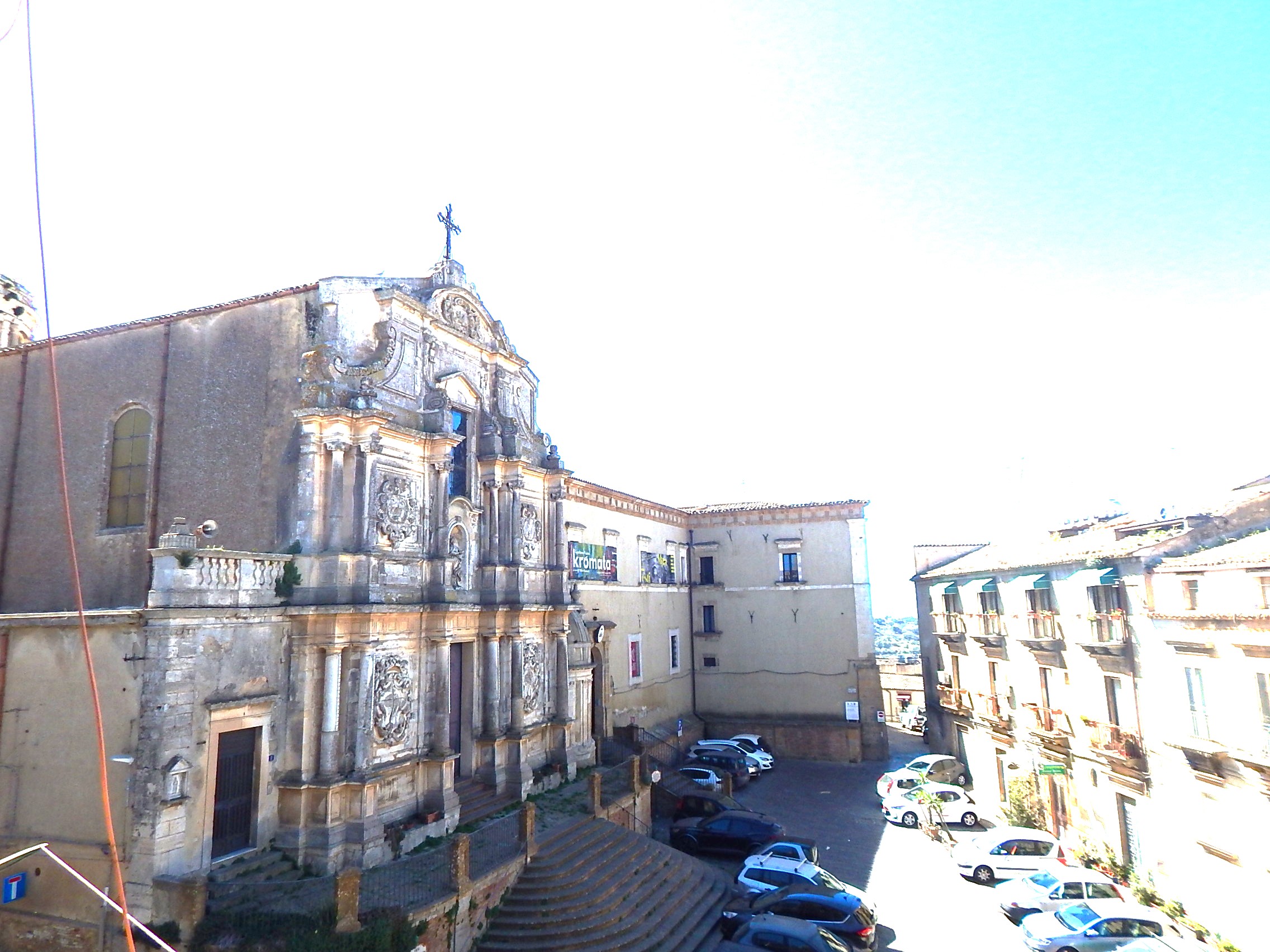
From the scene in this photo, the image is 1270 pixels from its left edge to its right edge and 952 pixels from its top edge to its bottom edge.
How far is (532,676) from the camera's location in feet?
A: 76.5

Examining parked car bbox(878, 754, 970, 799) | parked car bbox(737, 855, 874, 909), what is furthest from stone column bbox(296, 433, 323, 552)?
parked car bbox(878, 754, 970, 799)

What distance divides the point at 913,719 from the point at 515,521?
32.8 meters

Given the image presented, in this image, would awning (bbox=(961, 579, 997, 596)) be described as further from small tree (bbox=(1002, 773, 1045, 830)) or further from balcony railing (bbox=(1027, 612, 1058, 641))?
small tree (bbox=(1002, 773, 1045, 830))

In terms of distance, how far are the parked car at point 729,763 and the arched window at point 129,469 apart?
22.1m

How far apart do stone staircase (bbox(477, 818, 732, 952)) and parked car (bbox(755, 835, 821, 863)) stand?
141cm

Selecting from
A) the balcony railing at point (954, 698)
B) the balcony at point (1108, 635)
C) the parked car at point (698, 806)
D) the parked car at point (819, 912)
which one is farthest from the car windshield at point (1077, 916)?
the balcony railing at point (954, 698)

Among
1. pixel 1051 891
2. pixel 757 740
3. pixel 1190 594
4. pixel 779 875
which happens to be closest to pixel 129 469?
pixel 779 875

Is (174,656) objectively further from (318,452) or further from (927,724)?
(927,724)

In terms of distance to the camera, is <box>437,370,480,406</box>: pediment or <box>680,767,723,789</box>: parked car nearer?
<box>437,370,480,406</box>: pediment

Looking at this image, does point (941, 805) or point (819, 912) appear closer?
point (819, 912)

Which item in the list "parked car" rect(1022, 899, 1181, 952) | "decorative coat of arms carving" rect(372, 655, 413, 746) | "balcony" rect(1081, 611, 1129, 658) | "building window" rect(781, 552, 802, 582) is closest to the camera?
"parked car" rect(1022, 899, 1181, 952)

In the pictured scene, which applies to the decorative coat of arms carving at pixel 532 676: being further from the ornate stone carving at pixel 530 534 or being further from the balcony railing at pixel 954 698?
the balcony railing at pixel 954 698

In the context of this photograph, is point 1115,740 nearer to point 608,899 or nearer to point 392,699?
point 608,899

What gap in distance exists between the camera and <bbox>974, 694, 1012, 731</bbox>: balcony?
92.5ft
